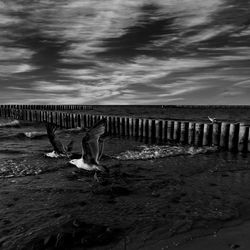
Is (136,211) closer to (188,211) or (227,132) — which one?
(188,211)

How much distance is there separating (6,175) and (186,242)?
7.20 meters

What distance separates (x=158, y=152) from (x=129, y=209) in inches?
331

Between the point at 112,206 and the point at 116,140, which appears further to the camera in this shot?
the point at 116,140

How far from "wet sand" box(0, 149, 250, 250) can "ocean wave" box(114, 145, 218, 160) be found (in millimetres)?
2911

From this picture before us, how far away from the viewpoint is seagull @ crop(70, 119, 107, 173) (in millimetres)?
8602

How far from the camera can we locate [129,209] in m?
6.98

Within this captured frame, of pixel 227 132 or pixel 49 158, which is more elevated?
pixel 227 132

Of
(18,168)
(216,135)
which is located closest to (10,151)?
(18,168)

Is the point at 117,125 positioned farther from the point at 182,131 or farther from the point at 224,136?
the point at 224,136

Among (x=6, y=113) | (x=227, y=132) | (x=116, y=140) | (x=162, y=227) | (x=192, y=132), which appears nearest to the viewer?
(x=162, y=227)

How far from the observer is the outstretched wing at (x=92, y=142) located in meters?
8.59

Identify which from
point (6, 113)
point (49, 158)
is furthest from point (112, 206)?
point (6, 113)

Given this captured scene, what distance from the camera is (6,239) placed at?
18.3ft

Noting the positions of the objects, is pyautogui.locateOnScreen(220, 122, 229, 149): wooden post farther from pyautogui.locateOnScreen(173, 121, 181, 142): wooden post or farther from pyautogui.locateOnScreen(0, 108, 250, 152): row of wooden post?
pyautogui.locateOnScreen(173, 121, 181, 142): wooden post
